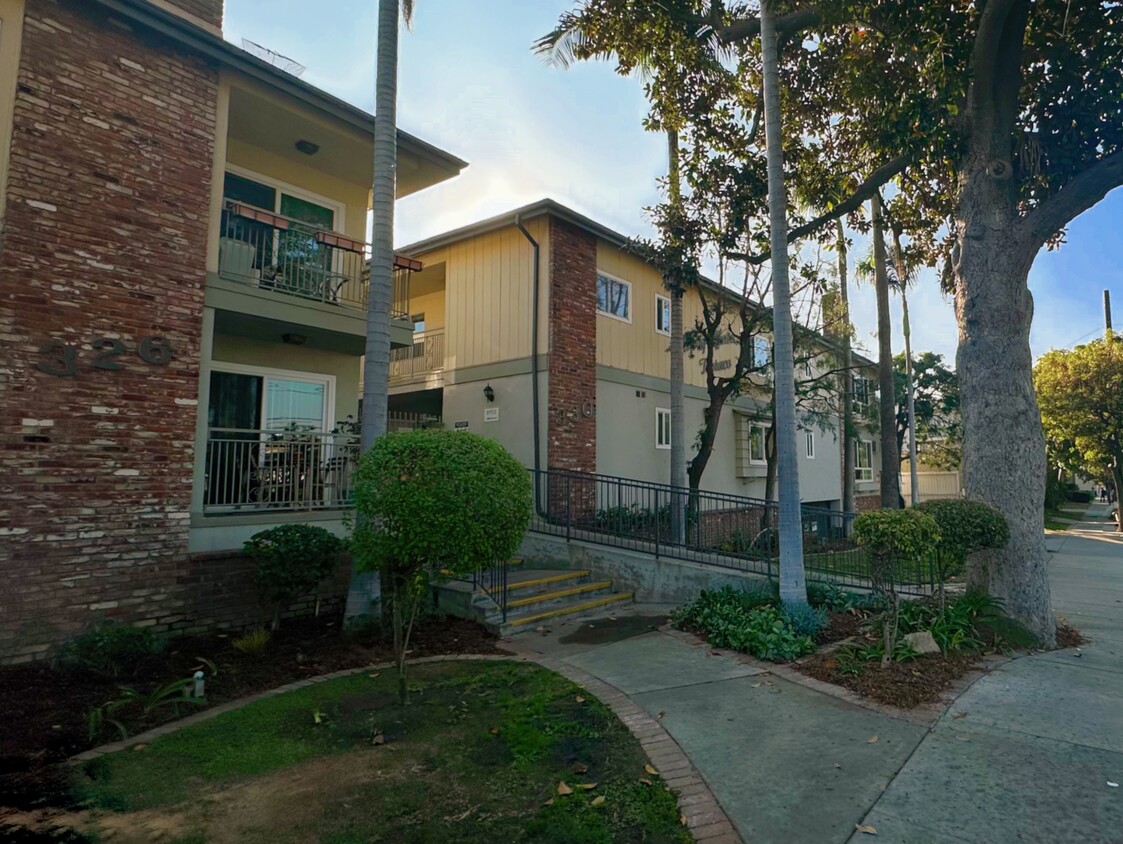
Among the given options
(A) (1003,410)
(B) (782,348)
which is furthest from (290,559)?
(A) (1003,410)

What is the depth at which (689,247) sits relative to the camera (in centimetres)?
1135

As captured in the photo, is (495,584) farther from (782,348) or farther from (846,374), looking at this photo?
(846,374)

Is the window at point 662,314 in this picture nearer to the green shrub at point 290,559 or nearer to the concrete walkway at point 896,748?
the concrete walkway at point 896,748

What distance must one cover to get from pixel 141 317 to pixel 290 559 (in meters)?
3.32

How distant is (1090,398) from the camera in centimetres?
2250

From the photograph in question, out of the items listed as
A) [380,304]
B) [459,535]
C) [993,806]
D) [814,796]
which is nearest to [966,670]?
[993,806]

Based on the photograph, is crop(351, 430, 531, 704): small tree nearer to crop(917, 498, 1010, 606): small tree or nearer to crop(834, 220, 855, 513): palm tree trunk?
crop(917, 498, 1010, 606): small tree

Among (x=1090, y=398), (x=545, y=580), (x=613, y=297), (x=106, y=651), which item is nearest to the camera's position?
(x=106, y=651)

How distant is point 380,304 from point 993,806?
7192mm

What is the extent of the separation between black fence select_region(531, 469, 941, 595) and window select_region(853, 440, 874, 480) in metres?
13.9

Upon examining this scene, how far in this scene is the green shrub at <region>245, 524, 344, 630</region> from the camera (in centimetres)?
714

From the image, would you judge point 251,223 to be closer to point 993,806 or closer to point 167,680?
point 167,680

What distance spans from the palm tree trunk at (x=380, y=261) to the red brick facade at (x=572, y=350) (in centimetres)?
524

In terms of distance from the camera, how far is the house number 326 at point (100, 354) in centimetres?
654
